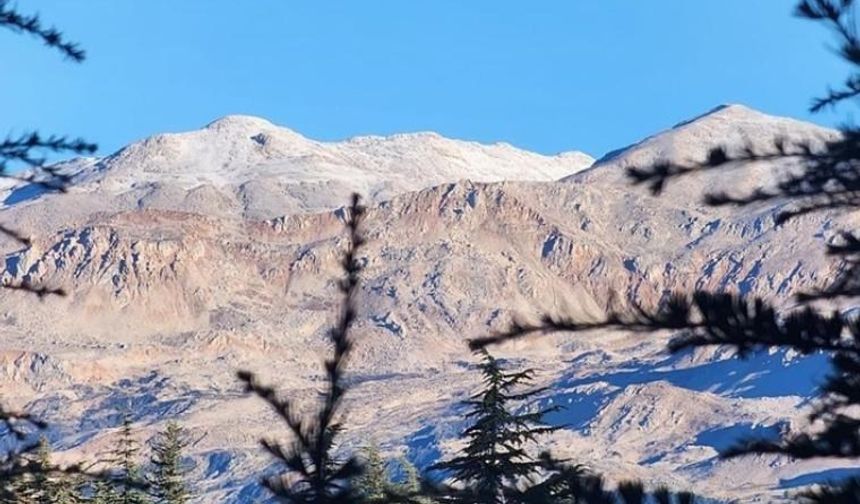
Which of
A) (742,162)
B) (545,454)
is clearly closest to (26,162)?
(545,454)

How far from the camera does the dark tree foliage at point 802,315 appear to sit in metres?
6.51

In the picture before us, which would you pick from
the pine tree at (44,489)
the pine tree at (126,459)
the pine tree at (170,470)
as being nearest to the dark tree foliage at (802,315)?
the pine tree at (44,489)

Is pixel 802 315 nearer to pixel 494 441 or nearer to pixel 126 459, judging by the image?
pixel 494 441

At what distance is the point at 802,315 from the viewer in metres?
6.70

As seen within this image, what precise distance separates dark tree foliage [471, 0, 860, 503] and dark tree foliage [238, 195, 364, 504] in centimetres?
74

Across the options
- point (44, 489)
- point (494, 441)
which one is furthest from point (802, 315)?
point (44, 489)

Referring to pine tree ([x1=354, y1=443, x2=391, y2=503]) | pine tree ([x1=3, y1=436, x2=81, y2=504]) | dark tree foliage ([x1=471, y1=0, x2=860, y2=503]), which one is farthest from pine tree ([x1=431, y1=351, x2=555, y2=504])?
dark tree foliage ([x1=471, y1=0, x2=860, y2=503])

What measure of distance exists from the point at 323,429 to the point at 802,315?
2003 millimetres

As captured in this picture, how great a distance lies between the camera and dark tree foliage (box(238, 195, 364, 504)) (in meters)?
5.92

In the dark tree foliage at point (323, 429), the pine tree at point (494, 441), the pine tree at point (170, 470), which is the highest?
the dark tree foliage at point (323, 429)

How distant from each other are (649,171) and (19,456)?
5485mm

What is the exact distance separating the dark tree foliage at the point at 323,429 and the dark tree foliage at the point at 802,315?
0.74 m

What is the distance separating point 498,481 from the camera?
14.6m

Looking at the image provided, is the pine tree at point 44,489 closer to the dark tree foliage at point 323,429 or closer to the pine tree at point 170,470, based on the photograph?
the pine tree at point 170,470
